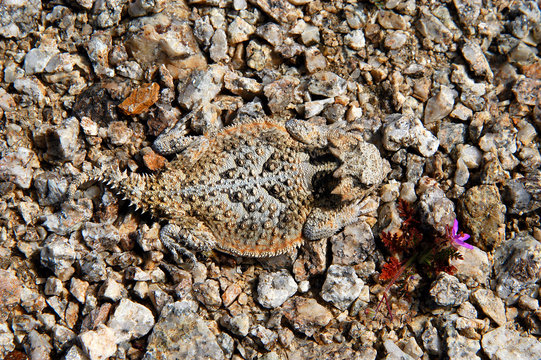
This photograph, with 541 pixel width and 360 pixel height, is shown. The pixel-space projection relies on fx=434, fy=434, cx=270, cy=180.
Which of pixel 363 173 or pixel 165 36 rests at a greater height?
pixel 165 36

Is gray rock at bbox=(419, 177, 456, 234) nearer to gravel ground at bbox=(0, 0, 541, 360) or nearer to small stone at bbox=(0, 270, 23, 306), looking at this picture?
gravel ground at bbox=(0, 0, 541, 360)

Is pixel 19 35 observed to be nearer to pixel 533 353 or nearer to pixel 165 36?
pixel 165 36

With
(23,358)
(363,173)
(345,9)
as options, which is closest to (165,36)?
(345,9)

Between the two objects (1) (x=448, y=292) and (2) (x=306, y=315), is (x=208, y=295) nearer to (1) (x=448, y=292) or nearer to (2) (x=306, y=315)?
(2) (x=306, y=315)

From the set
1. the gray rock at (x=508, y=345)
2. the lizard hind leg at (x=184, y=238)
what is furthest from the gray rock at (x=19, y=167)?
the gray rock at (x=508, y=345)

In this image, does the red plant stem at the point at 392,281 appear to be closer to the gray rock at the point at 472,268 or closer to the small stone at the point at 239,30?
the gray rock at the point at 472,268

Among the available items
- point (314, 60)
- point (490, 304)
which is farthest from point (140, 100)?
point (490, 304)
